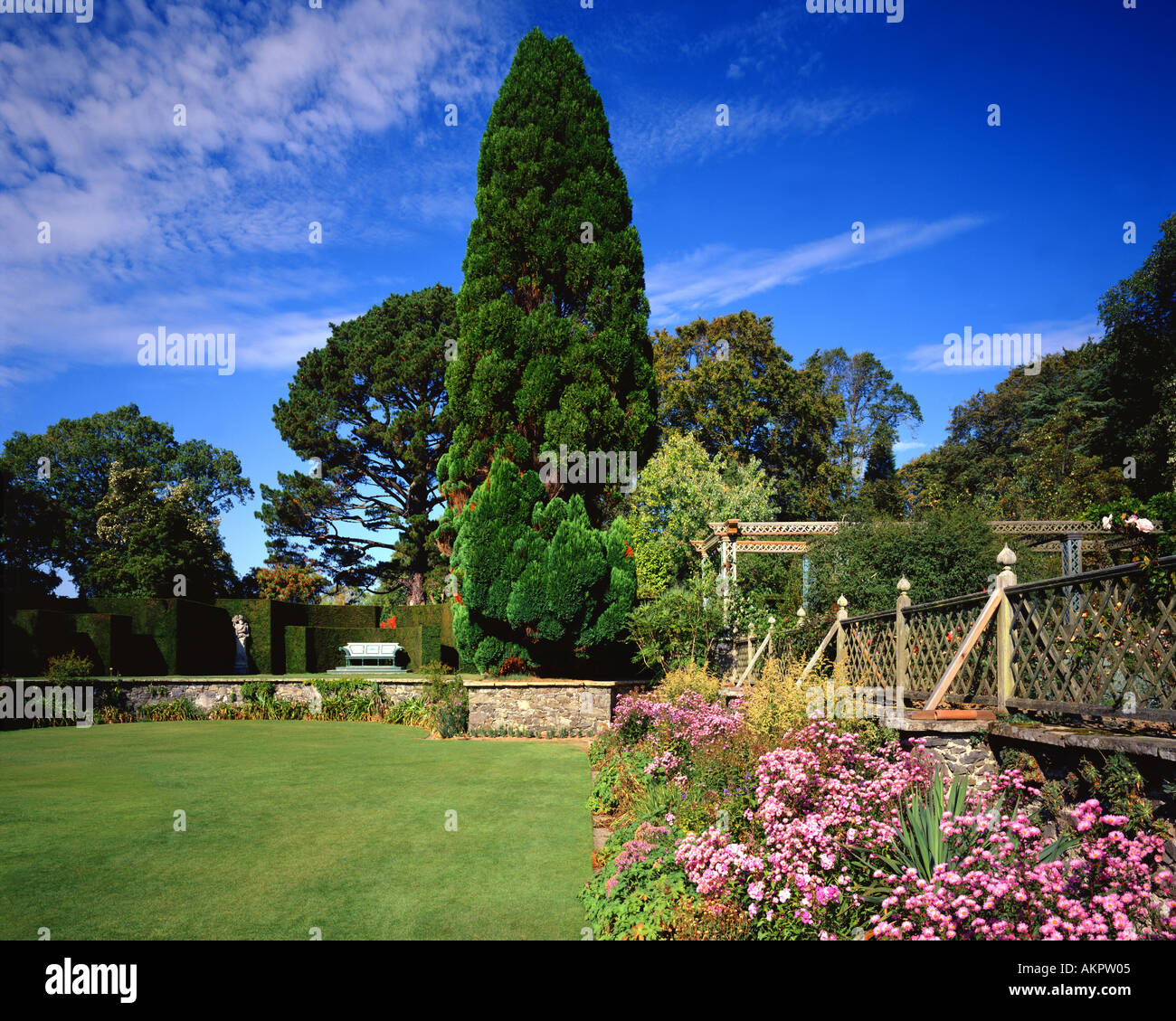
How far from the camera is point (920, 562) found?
15000 millimetres

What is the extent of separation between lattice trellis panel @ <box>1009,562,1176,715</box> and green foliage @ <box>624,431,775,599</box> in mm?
18776

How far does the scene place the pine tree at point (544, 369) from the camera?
561 inches

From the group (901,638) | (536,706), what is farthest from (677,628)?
(901,638)

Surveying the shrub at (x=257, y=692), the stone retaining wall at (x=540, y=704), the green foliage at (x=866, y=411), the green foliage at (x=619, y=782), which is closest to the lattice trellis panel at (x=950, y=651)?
the green foliage at (x=619, y=782)

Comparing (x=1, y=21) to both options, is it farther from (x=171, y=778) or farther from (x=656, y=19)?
(x=171, y=778)

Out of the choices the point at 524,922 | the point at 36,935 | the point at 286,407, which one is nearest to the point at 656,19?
the point at 524,922

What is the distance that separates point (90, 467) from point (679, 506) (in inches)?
1451

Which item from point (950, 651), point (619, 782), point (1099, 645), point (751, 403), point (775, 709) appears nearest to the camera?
point (1099, 645)

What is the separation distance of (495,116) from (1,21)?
8954mm

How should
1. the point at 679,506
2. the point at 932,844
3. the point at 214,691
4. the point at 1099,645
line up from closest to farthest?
1. the point at 932,844
2. the point at 1099,645
3. the point at 214,691
4. the point at 679,506

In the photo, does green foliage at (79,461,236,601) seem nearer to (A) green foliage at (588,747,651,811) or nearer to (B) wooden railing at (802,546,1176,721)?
(A) green foliage at (588,747,651,811)

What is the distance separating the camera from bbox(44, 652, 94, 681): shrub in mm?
15969

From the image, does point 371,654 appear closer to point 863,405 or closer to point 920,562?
point 920,562

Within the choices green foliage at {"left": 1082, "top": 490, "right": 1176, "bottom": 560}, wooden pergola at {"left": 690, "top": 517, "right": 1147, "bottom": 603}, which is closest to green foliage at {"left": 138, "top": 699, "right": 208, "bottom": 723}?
wooden pergola at {"left": 690, "top": 517, "right": 1147, "bottom": 603}
